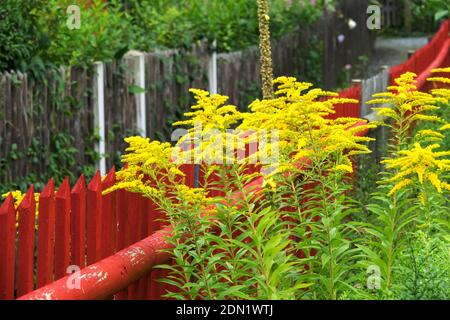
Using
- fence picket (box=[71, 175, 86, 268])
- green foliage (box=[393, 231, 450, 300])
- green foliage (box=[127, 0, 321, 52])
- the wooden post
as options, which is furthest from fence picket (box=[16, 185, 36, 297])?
the wooden post

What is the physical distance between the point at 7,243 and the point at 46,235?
211mm

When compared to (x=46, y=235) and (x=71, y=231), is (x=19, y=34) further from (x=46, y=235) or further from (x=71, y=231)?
(x=46, y=235)

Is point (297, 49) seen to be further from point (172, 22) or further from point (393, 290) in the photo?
point (393, 290)

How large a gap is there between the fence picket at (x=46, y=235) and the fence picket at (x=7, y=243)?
144 mm

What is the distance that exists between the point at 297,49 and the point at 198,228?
518 inches

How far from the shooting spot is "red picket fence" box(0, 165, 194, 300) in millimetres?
4398

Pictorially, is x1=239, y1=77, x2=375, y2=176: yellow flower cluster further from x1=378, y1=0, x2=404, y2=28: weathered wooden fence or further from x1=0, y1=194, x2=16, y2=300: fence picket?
x1=378, y1=0, x2=404, y2=28: weathered wooden fence

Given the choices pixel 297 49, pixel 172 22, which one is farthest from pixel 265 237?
pixel 297 49

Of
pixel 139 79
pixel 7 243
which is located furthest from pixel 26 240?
pixel 139 79

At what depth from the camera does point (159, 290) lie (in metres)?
5.28

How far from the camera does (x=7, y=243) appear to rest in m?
4.35

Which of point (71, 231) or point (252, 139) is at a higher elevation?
point (252, 139)

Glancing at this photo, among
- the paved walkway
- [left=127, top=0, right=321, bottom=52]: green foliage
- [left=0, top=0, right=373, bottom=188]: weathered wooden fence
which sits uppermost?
[left=127, top=0, right=321, bottom=52]: green foliage

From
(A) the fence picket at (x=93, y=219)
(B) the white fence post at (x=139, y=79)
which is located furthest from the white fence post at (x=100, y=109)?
(A) the fence picket at (x=93, y=219)
